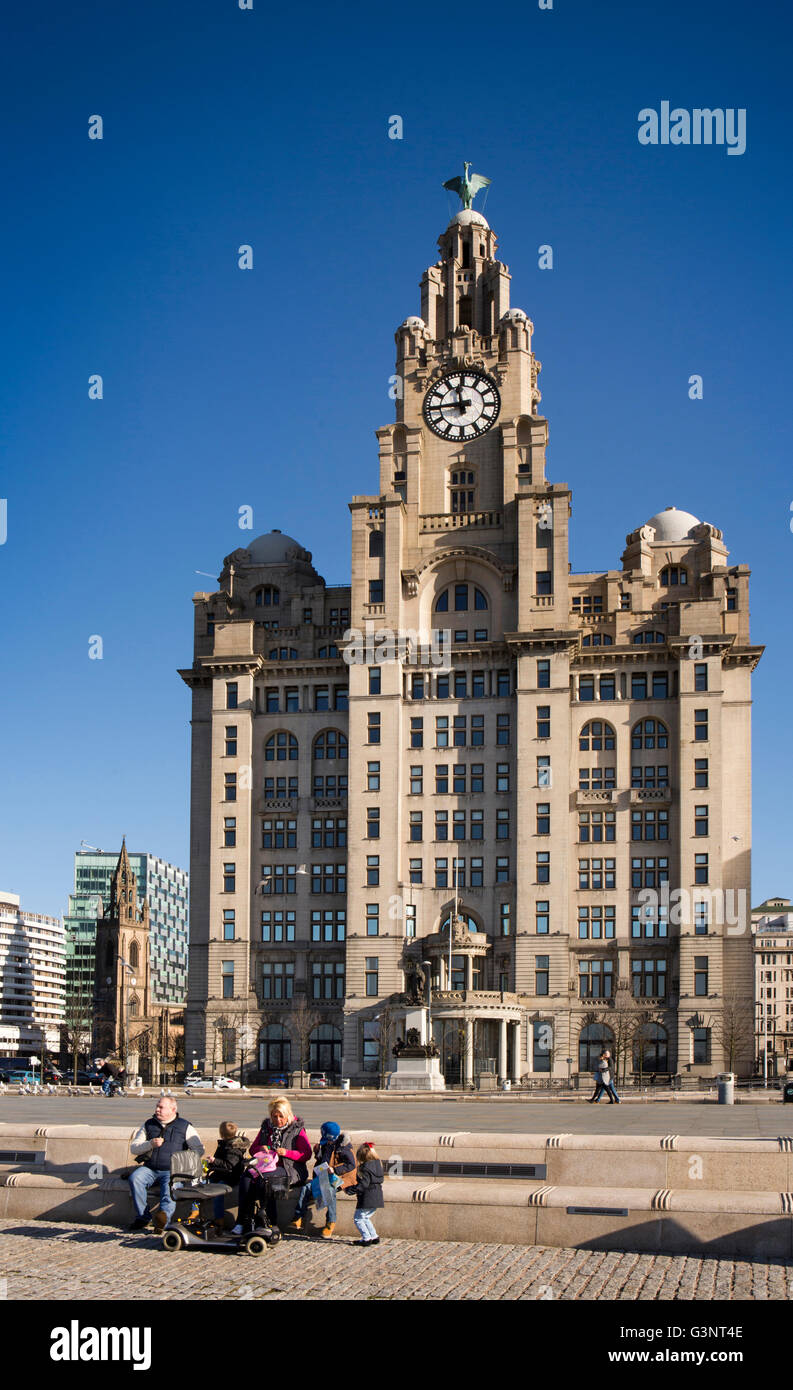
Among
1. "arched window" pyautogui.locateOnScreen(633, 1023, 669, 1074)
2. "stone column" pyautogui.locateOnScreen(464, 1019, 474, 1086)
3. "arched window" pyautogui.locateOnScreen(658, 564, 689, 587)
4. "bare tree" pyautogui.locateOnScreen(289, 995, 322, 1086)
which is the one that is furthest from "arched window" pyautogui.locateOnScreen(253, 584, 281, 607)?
"arched window" pyautogui.locateOnScreen(633, 1023, 669, 1074)

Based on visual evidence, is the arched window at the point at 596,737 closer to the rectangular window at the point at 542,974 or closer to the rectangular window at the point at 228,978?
the rectangular window at the point at 542,974

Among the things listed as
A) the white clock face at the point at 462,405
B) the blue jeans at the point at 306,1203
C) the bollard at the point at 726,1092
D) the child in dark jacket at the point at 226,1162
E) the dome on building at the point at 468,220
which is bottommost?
the bollard at the point at 726,1092

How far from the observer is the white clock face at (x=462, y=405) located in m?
122

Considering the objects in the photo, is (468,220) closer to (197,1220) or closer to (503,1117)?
(503,1117)

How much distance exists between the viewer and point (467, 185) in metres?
134

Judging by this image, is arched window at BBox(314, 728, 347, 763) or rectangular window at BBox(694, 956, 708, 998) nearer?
rectangular window at BBox(694, 956, 708, 998)

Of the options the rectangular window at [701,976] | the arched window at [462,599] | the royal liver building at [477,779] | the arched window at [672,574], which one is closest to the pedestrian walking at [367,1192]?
the royal liver building at [477,779]

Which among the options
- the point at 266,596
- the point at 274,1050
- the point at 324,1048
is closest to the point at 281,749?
the point at 266,596

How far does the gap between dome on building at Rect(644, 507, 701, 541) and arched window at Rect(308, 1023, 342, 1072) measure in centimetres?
4617

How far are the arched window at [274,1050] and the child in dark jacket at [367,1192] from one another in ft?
310

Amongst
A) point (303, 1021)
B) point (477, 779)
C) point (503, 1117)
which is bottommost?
point (303, 1021)

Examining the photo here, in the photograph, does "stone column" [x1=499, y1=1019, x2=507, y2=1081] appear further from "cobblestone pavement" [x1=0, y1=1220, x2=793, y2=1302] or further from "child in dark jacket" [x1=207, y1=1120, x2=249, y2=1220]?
"cobblestone pavement" [x1=0, y1=1220, x2=793, y2=1302]

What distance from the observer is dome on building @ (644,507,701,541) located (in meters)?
122

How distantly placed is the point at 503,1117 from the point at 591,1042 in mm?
61109
